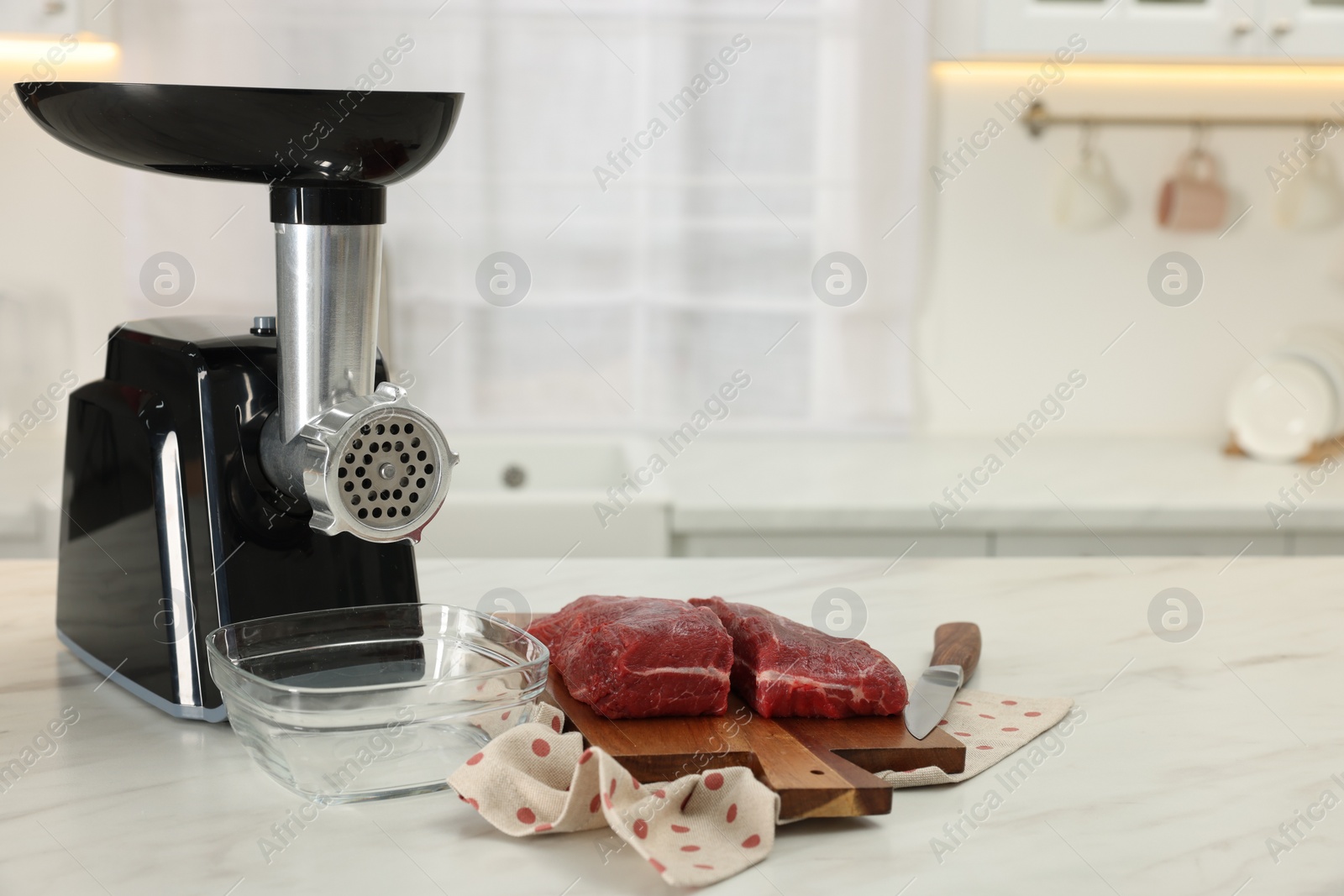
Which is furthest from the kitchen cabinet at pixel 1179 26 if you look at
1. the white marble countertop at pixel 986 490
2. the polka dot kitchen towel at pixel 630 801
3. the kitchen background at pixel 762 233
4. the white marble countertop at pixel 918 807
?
the polka dot kitchen towel at pixel 630 801

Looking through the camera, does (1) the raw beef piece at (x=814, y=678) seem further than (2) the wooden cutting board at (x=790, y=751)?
Yes

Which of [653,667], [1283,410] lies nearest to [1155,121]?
[1283,410]

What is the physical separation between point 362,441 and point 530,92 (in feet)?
5.68

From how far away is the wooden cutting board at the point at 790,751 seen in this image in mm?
642

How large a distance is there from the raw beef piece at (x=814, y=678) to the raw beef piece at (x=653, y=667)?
2 centimetres

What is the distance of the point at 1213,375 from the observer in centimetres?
248

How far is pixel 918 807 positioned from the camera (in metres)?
0.68

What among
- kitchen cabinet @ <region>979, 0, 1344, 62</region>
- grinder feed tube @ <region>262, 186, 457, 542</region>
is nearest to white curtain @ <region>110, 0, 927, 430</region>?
kitchen cabinet @ <region>979, 0, 1344, 62</region>

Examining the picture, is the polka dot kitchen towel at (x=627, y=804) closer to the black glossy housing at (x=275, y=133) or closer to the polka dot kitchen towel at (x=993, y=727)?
the polka dot kitchen towel at (x=993, y=727)

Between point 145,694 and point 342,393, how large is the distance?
0.26m

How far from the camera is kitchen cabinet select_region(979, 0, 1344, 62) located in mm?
2053

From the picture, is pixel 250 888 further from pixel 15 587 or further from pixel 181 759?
pixel 15 587

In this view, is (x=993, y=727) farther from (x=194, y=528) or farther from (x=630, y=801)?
(x=194, y=528)

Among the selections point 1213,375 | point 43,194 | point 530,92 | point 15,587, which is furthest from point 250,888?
point 1213,375
